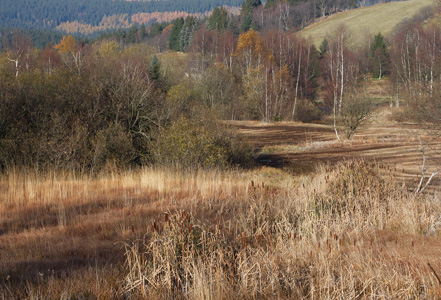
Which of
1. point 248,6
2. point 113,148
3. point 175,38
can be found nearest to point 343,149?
point 113,148

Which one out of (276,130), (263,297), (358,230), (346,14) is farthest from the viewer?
(346,14)

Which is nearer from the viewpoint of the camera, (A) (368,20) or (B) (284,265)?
(B) (284,265)

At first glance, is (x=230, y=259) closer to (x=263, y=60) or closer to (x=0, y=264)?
(x=0, y=264)

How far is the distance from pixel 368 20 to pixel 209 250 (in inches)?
4148

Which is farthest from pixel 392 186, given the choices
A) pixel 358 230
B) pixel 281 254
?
pixel 281 254

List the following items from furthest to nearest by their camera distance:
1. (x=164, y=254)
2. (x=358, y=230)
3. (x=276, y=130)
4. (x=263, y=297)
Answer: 1. (x=276, y=130)
2. (x=358, y=230)
3. (x=164, y=254)
4. (x=263, y=297)

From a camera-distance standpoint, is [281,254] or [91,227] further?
[91,227]

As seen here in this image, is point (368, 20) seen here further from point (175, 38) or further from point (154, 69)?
point (154, 69)

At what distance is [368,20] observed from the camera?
320ft

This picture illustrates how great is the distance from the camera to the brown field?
4.13 meters

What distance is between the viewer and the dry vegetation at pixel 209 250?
411cm

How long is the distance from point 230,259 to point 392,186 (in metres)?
5.35

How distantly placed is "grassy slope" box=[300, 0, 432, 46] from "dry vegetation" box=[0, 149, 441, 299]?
82213mm

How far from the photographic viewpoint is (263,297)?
13.8 ft
